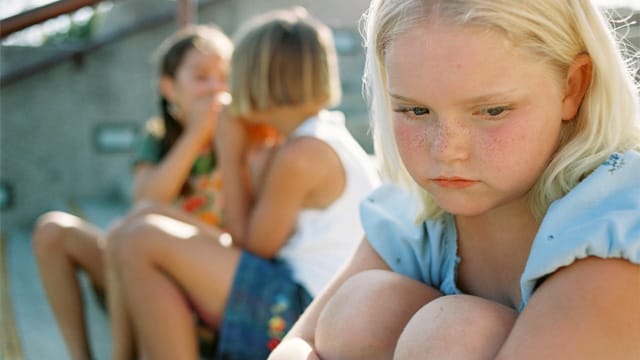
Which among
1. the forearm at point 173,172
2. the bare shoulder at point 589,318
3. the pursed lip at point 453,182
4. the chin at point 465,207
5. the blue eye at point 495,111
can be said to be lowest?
the forearm at point 173,172

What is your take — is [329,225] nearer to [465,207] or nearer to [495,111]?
[465,207]

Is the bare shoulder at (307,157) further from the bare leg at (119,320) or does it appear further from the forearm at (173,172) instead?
the forearm at (173,172)

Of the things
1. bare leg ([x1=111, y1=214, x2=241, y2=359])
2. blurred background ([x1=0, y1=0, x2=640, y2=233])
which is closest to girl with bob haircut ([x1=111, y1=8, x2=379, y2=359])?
bare leg ([x1=111, y1=214, x2=241, y2=359])

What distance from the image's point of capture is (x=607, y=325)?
0.88 meters

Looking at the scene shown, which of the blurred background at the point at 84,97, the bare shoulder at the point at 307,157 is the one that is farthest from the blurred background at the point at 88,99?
the bare shoulder at the point at 307,157

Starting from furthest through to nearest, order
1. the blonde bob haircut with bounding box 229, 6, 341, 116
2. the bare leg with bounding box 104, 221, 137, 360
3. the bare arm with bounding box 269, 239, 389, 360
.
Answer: the blonde bob haircut with bounding box 229, 6, 341, 116, the bare leg with bounding box 104, 221, 137, 360, the bare arm with bounding box 269, 239, 389, 360

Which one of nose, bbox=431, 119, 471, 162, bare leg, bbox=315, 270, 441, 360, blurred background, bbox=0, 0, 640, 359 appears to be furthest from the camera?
blurred background, bbox=0, 0, 640, 359

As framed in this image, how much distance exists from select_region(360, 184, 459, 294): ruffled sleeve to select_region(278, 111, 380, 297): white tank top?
539 mm

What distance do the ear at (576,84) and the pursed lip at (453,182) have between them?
0.15 metres

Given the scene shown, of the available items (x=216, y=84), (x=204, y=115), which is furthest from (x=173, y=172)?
(x=216, y=84)

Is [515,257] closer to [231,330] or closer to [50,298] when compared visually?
[231,330]

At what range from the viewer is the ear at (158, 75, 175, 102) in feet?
8.84

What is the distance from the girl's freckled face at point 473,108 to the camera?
37.8 inches

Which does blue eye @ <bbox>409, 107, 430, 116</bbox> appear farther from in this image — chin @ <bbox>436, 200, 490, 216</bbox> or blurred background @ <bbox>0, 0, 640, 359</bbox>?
blurred background @ <bbox>0, 0, 640, 359</bbox>
